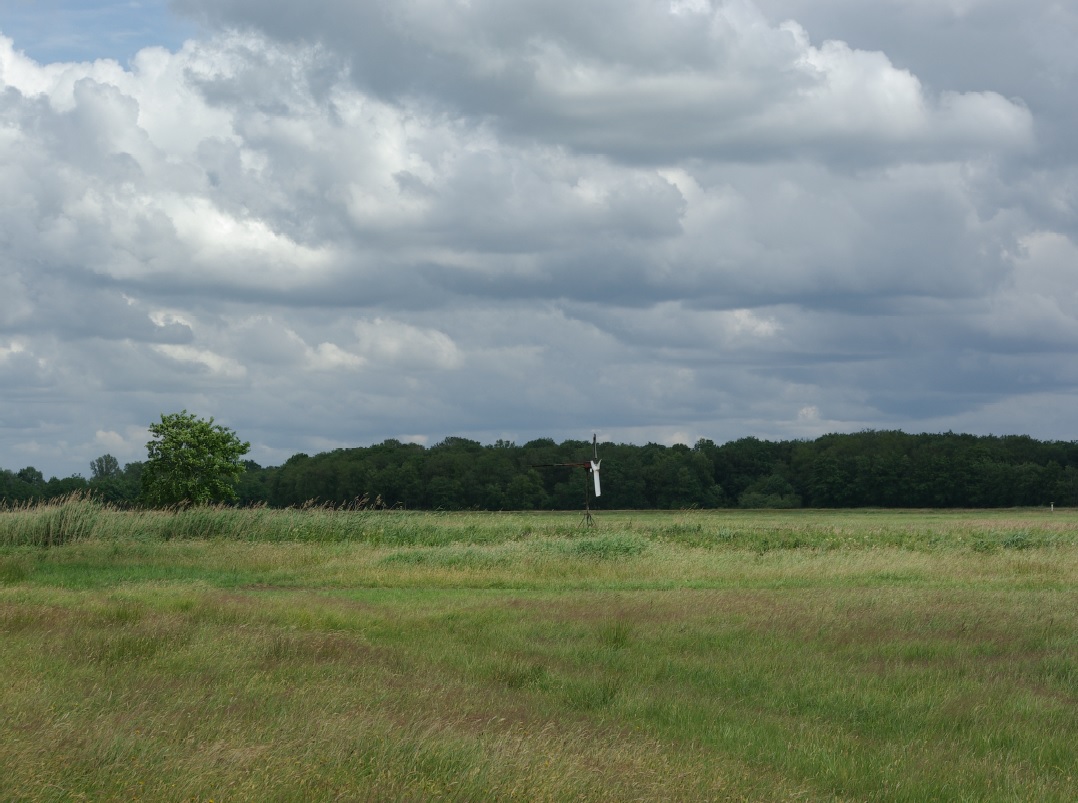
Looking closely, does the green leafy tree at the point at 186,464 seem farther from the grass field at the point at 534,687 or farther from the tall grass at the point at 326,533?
the grass field at the point at 534,687

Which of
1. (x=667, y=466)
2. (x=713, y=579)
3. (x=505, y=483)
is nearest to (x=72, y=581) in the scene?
(x=713, y=579)

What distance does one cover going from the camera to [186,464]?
56656mm

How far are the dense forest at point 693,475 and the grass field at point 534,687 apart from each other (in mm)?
77237

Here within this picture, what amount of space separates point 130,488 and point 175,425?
35.6 meters

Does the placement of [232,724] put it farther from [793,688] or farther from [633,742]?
[793,688]

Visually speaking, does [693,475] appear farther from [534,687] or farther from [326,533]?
[534,687]

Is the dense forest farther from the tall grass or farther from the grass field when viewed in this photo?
the grass field

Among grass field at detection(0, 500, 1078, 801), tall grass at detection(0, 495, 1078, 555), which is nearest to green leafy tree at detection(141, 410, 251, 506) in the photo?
tall grass at detection(0, 495, 1078, 555)

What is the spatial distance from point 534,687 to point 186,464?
48.3m

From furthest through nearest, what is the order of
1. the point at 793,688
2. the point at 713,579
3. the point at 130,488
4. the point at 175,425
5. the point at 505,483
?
the point at 505,483 → the point at 130,488 → the point at 175,425 → the point at 713,579 → the point at 793,688

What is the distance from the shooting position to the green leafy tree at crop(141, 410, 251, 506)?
56375mm

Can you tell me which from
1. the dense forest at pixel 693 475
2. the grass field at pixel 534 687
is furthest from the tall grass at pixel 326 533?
the dense forest at pixel 693 475

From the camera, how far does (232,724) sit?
349 inches

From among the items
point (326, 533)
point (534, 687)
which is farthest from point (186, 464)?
point (534, 687)
